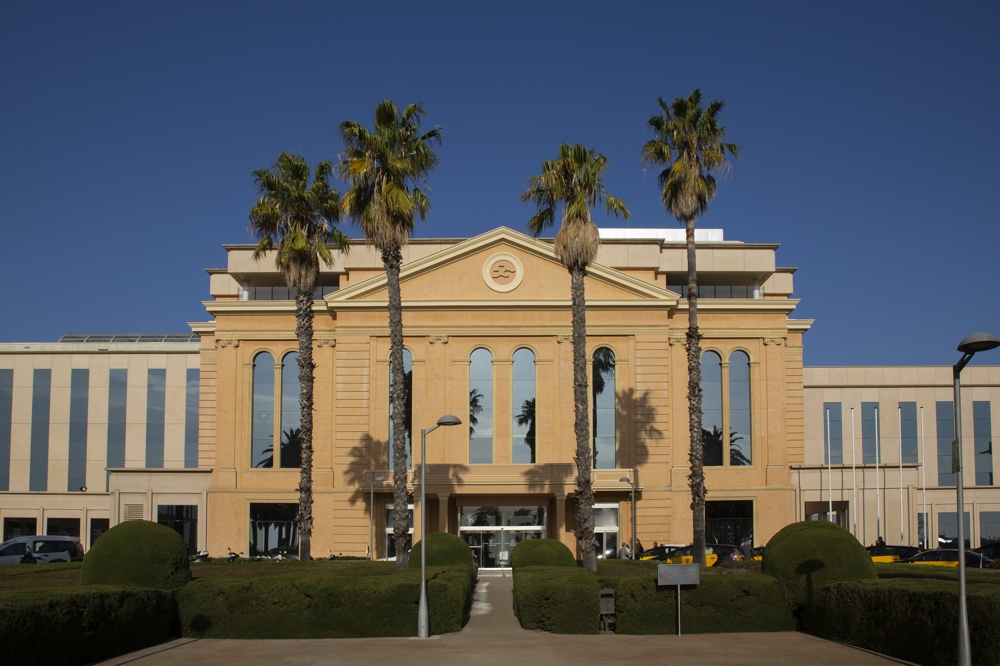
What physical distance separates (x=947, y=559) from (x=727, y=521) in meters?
12.6

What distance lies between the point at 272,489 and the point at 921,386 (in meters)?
38.6

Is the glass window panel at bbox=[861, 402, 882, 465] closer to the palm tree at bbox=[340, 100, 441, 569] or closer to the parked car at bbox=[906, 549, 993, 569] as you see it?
the parked car at bbox=[906, 549, 993, 569]

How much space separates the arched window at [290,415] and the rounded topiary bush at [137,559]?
2581 centimetres

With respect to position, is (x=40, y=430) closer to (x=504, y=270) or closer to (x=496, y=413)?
(x=496, y=413)

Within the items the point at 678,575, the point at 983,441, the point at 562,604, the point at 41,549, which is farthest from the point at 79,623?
the point at 983,441

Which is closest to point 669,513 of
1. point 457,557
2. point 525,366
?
point 525,366

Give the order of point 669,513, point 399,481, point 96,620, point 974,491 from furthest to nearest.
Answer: point 974,491, point 669,513, point 399,481, point 96,620

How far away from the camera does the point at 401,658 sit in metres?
20.6

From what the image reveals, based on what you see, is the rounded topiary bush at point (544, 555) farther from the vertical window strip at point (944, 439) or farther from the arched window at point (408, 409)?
the vertical window strip at point (944, 439)

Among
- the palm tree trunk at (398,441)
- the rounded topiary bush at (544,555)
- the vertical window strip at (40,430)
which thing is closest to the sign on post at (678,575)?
the rounded topiary bush at (544,555)

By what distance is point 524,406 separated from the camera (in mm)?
49469

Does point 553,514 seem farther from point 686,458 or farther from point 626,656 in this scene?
point 626,656

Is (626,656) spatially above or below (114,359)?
below

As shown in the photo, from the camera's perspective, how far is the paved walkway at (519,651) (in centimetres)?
1994
